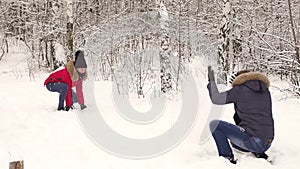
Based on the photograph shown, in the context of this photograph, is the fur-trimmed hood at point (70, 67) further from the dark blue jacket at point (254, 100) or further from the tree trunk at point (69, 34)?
the tree trunk at point (69, 34)

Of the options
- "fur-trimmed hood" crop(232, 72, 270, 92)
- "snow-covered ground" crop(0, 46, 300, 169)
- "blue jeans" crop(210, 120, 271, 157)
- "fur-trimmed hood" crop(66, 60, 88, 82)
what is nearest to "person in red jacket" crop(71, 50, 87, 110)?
"fur-trimmed hood" crop(66, 60, 88, 82)

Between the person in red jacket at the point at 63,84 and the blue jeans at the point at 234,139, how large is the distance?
3.46 metres

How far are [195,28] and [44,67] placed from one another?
23.7 feet

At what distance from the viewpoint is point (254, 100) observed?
12.3 ft

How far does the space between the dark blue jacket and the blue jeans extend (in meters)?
0.06

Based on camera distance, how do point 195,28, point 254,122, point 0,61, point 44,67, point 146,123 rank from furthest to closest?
point 0,61 → point 44,67 → point 195,28 → point 146,123 → point 254,122

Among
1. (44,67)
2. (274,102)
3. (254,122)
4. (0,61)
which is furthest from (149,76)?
(0,61)

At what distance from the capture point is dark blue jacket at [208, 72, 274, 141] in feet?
12.2

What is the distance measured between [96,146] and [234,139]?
6.00 feet

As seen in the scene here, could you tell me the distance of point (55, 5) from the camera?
1493 centimetres

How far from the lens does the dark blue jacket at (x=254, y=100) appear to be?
3730mm

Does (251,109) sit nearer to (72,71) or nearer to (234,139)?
(234,139)

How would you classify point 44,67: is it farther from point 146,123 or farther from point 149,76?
point 146,123

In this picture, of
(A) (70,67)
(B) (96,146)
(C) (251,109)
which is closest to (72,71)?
(A) (70,67)
